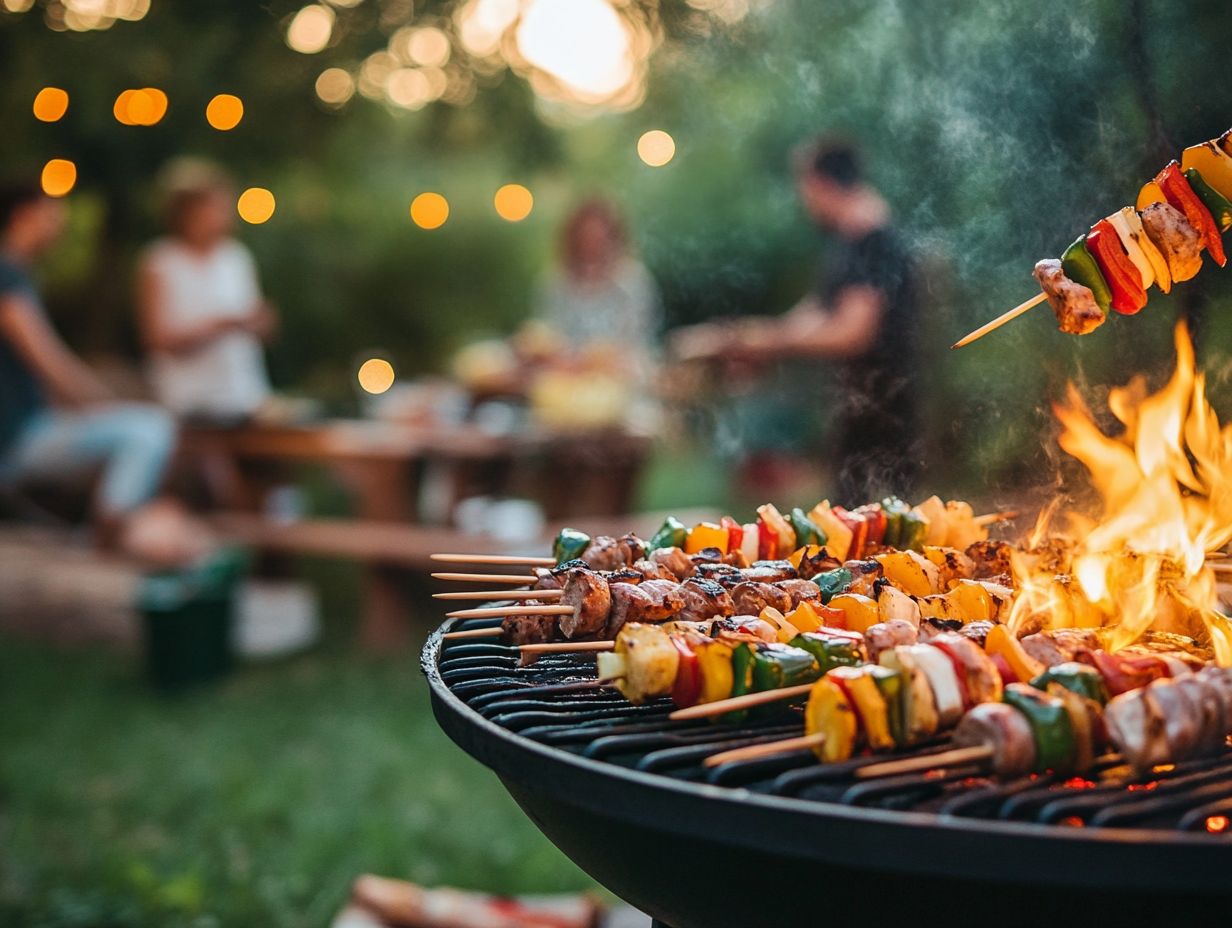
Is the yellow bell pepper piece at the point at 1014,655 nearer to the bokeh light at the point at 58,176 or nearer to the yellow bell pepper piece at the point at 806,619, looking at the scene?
the yellow bell pepper piece at the point at 806,619

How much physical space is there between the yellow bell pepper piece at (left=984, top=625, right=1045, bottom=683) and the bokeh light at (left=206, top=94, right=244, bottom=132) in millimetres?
7314

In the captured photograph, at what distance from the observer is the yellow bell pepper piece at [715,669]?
6.40 ft

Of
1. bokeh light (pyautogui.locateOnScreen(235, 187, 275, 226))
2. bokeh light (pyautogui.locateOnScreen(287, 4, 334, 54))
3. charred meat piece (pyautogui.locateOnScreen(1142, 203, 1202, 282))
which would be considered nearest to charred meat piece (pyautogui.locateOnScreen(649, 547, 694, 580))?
charred meat piece (pyautogui.locateOnScreen(1142, 203, 1202, 282))

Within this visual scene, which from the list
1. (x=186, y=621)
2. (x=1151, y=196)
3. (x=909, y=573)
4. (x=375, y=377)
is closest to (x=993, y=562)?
(x=909, y=573)

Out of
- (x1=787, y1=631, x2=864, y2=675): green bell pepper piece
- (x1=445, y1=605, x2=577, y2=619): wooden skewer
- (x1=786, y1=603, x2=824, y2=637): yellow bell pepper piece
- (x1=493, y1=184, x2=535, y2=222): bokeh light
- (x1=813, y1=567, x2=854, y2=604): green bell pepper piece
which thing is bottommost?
(x1=787, y1=631, x2=864, y2=675): green bell pepper piece

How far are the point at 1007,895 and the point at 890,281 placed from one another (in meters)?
4.75

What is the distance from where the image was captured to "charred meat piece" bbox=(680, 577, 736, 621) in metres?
2.29

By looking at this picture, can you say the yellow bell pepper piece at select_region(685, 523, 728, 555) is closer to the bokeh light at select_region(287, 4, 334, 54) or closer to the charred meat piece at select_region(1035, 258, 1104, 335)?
the charred meat piece at select_region(1035, 258, 1104, 335)

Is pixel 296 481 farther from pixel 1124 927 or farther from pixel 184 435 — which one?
pixel 1124 927

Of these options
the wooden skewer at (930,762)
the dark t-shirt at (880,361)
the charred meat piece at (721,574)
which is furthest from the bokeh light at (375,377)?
the wooden skewer at (930,762)

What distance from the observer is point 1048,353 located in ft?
18.4

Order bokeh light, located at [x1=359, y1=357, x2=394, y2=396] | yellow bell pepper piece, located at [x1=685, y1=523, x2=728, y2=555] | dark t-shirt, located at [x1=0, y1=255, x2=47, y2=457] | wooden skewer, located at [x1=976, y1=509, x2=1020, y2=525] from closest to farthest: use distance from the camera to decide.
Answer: yellow bell pepper piece, located at [x1=685, y1=523, x2=728, y2=555] < wooden skewer, located at [x1=976, y1=509, x2=1020, y2=525] < dark t-shirt, located at [x1=0, y1=255, x2=47, y2=457] < bokeh light, located at [x1=359, y1=357, x2=394, y2=396]

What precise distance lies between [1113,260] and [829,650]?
3.63 feet

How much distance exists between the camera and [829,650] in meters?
2.00
